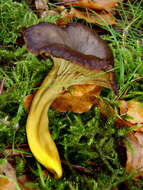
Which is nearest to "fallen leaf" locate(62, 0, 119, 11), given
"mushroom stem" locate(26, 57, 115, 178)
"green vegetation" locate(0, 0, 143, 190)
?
"green vegetation" locate(0, 0, 143, 190)

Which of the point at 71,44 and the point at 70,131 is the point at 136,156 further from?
the point at 71,44

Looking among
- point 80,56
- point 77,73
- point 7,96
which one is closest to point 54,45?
point 80,56

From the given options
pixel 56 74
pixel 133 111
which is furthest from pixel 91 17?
pixel 133 111

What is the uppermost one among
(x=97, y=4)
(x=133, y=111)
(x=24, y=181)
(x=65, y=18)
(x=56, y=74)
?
(x=97, y=4)

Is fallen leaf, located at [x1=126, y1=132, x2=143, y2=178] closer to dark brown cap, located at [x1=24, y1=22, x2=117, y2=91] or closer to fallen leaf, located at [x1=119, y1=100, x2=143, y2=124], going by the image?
fallen leaf, located at [x1=119, y1=100, x2=143, y2=124]

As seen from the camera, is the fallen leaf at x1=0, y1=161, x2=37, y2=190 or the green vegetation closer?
the fallen leaf at x1=0, y1=161, x2=37, y2=190

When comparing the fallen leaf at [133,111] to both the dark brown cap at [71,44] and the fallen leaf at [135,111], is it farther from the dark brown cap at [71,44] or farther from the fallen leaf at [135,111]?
the dark brown cap at [71,44]
